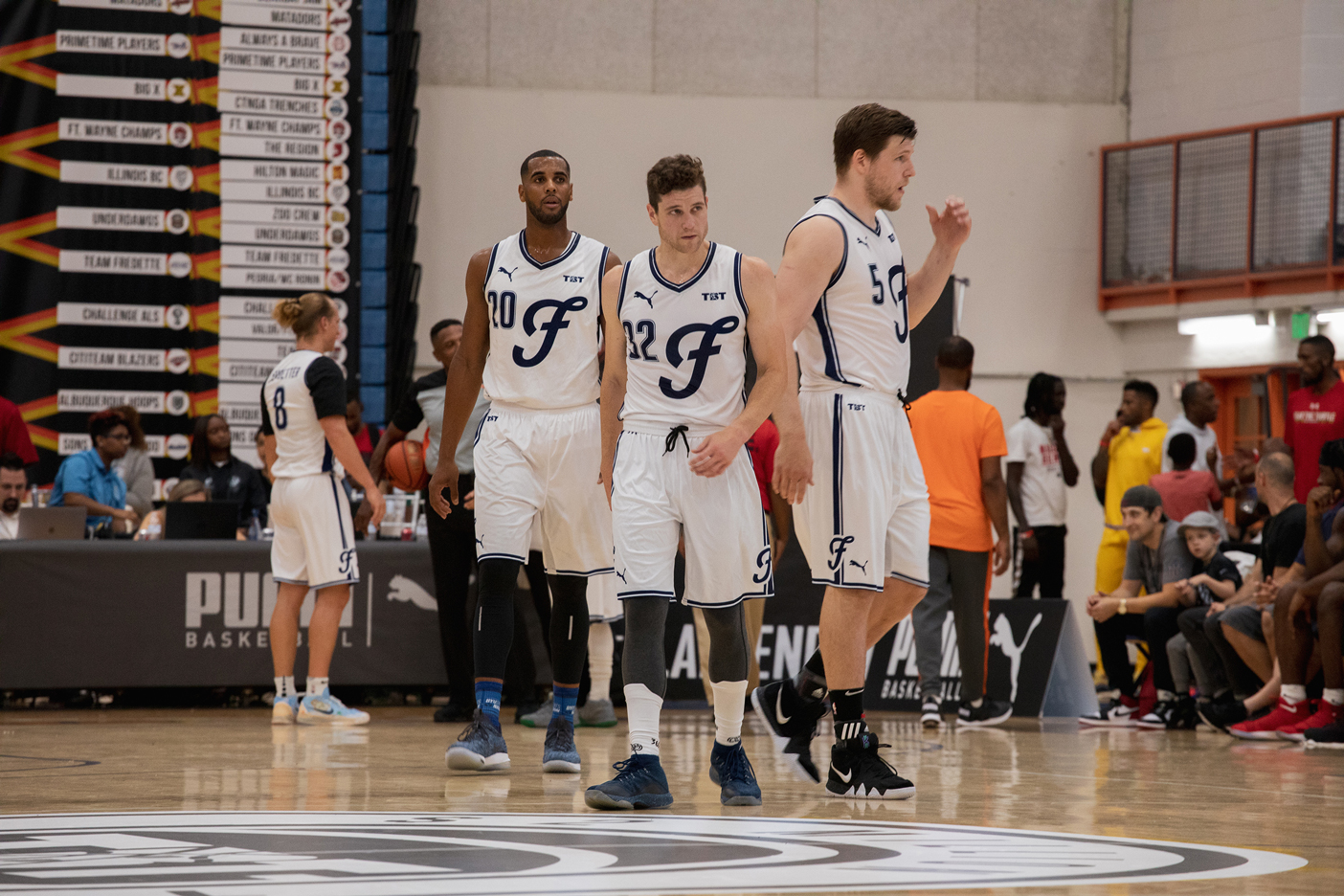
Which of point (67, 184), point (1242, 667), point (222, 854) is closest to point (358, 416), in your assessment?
A: point (67, 184)

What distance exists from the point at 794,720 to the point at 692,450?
1177 millimetres

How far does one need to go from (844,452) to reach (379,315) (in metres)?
9.22

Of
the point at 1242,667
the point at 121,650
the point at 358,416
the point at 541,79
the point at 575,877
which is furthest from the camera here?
the point at 541,79

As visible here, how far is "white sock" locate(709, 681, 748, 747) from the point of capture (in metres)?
4.47

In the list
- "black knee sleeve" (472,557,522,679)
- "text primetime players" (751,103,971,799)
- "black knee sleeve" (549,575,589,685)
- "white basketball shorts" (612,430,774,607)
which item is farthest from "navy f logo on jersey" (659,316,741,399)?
"black knee sleeve" (549,575,589,685)

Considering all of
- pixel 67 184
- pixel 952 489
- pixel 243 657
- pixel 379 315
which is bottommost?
pixel 243 657

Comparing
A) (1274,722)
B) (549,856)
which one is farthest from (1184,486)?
(549,856)

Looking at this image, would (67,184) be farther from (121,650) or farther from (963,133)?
(963,133)

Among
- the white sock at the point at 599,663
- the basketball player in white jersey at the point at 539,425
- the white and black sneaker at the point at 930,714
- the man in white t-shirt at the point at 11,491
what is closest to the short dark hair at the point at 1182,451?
the white and black sneaker at the point at 930,714

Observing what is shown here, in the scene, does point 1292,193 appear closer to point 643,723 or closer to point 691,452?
point 691,452

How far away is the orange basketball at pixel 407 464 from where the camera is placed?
8.09 m

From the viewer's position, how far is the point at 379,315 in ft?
43.8

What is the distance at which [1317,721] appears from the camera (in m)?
7.20

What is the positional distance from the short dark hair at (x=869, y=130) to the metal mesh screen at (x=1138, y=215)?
12.3 m
